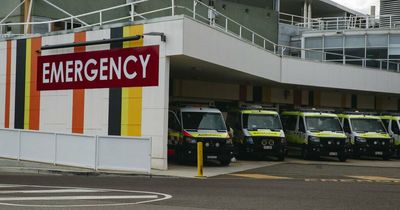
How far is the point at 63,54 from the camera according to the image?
22656 mm

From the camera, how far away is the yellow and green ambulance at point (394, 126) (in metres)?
29.6

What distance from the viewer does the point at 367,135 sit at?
27.8 metres

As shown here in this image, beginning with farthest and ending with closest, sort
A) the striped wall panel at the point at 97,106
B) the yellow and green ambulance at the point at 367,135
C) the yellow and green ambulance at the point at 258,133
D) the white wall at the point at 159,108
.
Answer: the yellow and green ambulance at the point at 367,135 < the yellow and green ambulance at the point at 258,133 < the striped wall panel at the point at 97,106 < the white wall at the point at 159,108

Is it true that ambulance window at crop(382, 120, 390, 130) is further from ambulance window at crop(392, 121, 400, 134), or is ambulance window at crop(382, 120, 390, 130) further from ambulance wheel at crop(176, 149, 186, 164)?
ambulance wheel at crop(176, 149, 186, 164)

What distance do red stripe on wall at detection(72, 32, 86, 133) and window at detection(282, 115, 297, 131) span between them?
1108 centimetres

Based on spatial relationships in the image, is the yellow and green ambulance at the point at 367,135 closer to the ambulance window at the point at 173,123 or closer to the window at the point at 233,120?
the window at the point at 233,120

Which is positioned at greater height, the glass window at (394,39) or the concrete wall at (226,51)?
the glass window at (394,39)

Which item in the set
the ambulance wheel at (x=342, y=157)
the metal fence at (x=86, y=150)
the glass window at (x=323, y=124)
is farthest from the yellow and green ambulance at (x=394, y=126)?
the metal fence at (x=86, y=150)

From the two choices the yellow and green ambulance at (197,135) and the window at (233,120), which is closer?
the yellow and green ambulance at (197,135)

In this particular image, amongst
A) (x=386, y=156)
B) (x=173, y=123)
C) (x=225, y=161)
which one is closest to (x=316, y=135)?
(x=386, y=156)

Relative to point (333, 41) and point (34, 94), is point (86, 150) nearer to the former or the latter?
point (34, 94)

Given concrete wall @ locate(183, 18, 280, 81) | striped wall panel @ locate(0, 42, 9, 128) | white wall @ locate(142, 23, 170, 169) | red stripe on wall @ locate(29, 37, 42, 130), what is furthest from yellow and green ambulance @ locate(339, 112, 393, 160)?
striped wall panel @ locate(0, 42, 9, 128)

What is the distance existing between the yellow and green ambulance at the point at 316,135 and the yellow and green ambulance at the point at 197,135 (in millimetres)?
5718

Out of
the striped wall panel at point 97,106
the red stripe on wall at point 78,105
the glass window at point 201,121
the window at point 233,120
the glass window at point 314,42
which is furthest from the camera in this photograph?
the glass window at point 314,42
